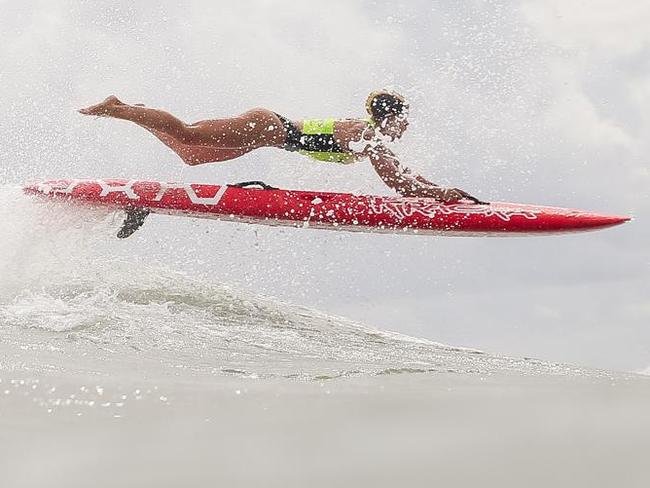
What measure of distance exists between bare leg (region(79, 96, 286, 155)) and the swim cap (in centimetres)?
85

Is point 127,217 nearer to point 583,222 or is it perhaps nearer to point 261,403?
point 583,222

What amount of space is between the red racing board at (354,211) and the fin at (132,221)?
2.7 inches

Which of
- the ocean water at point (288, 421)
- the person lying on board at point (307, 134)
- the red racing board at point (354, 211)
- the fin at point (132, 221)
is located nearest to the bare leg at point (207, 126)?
the person lying on board at point (307, 134)

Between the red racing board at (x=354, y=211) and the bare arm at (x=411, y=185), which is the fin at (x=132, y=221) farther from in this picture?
the bare arm at (x=411, y=185)

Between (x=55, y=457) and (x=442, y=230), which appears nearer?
(x=55, y=457)

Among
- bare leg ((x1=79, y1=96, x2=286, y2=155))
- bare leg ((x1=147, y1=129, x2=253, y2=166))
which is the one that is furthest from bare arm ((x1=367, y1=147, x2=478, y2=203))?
bare leg ((x1=147, y1=129, x2=253, y2=166))

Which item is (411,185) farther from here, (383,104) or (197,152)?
(197,152)

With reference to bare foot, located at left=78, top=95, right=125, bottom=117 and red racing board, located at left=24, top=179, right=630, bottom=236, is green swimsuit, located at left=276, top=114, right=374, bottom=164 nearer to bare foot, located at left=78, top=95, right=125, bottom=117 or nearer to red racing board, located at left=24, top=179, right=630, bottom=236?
red racing board, located at left=24, top=179, right=630, bottom=236

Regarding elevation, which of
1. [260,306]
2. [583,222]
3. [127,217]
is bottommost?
[260,306]

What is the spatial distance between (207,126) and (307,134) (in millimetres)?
928

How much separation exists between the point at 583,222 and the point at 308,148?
2.68 meters

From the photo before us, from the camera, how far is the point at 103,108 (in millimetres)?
6578

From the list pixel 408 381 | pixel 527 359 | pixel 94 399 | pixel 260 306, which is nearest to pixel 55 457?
pixel 94 399

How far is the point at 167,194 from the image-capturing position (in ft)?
23.2
